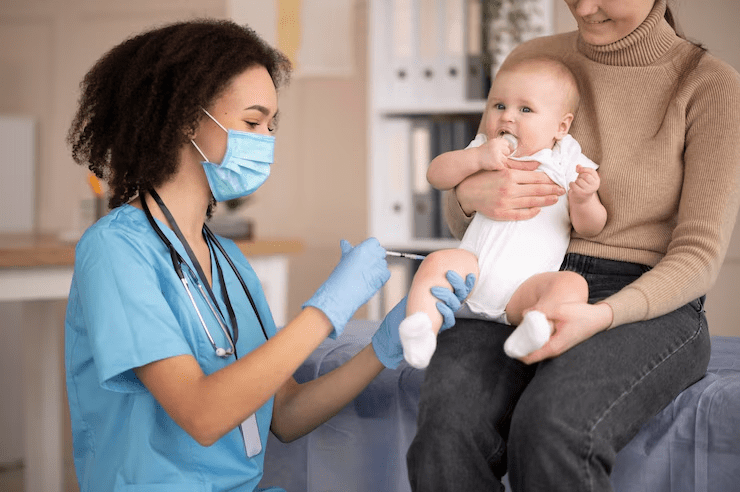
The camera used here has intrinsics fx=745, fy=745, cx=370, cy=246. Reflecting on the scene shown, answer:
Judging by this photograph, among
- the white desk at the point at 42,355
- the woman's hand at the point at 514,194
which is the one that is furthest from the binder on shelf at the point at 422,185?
the woman's hand at the point at 514,194

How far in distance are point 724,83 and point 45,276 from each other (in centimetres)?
175

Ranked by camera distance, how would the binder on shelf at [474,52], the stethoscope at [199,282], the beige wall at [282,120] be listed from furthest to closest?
the beige wall at [282,120] → the binder on shelf at [474,52] → the stethoscope at [199,282]

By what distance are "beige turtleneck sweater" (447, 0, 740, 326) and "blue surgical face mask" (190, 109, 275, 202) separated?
1.27 ft

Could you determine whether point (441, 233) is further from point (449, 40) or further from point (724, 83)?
point (724, 83)

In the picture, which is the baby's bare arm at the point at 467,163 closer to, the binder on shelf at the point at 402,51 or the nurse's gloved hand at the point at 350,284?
the nurse's gloved hand at the point at 350,284

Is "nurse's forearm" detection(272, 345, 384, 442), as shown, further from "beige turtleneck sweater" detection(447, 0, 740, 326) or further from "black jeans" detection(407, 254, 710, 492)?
"beige turtleneck sweater" detection(447, 0, 740, 326)

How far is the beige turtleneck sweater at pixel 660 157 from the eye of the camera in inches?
43.5

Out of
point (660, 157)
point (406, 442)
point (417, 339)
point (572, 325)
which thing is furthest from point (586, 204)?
point (406, 442)

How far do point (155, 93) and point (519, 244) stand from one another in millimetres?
639

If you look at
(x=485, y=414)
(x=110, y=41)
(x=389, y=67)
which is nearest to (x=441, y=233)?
(x=389, y=67)

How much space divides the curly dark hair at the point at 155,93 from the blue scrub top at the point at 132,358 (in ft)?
0.30

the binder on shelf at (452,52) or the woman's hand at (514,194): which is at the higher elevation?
the binder on shelf at (452,52)

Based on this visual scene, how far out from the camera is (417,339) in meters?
1.05

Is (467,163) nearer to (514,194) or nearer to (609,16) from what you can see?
(514,194)
